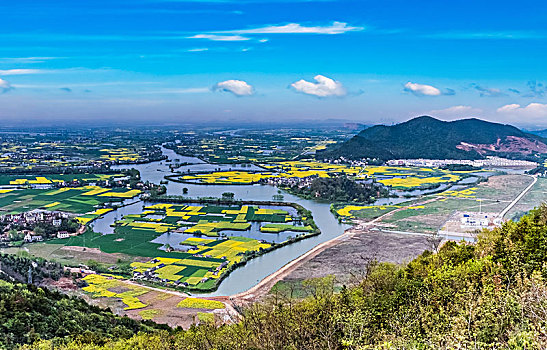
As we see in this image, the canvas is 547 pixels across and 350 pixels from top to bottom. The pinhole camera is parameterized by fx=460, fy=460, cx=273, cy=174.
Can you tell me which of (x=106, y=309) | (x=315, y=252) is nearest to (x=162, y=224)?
(x=315, y=252)

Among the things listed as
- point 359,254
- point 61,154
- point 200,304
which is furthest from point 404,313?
point 61,154

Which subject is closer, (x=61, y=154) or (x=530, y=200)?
(x=530, y=200)

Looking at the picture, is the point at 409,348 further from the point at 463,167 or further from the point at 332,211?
the point at 463,167

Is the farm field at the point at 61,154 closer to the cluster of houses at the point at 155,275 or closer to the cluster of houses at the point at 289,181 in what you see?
the cluster of houses at the point at 289,181

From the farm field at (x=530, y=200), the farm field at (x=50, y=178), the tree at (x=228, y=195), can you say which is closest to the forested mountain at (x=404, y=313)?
the farm field at (x=530, y=200)

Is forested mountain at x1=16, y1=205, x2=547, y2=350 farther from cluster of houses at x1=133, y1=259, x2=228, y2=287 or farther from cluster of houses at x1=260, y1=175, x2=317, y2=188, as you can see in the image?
cluster of houses at x1=260, y1=175, x2=317, y2=188

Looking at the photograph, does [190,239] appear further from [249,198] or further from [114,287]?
[249,198]
